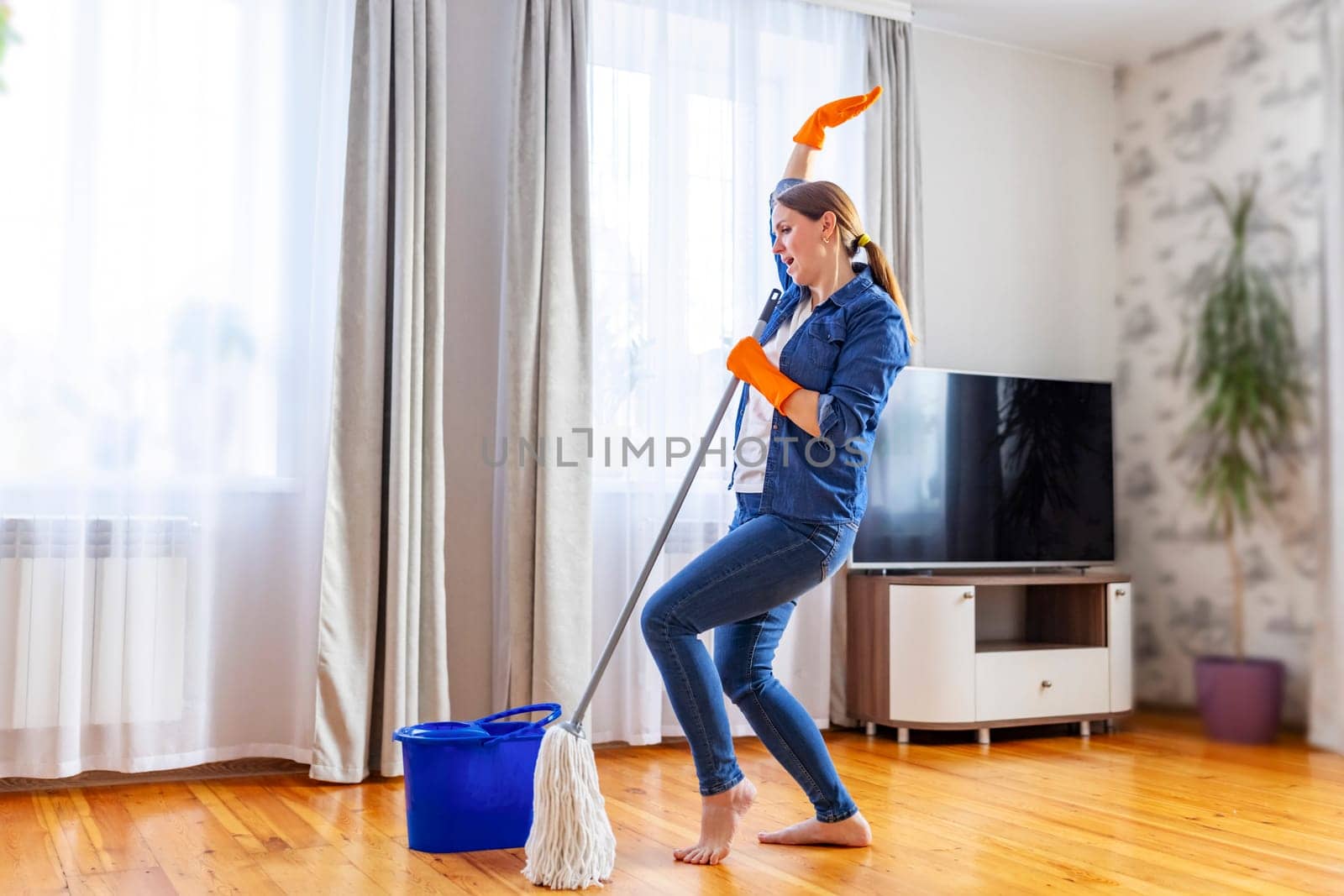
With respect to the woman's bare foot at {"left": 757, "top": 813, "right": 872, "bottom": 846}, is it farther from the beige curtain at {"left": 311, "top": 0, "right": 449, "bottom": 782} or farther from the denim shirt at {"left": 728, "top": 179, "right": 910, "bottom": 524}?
the beige curtain at {"left": 311, "top": 0, "right": 449, "bottom": 782}

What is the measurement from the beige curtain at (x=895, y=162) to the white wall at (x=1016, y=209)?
187 millimetres

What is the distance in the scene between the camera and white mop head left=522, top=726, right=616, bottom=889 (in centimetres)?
211

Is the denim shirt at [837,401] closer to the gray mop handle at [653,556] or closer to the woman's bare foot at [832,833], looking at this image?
the gray mop handle at [653,556]

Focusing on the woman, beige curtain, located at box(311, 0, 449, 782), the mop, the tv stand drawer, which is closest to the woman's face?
the woman

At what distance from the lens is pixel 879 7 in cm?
413

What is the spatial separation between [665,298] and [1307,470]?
7.37 feet

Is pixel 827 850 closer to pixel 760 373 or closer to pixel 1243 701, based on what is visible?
pixel 760 373

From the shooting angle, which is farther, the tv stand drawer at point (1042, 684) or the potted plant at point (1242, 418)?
the potted plant at point (1242, 418)

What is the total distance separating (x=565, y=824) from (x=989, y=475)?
2.42 m

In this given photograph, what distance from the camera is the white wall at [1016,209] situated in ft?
14.5

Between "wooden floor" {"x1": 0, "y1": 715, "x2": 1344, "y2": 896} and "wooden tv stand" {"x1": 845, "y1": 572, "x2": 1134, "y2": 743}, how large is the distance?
0.25 metres

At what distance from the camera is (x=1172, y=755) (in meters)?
3.61

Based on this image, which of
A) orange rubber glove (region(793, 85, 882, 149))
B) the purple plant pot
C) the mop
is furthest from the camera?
the purple plant pot

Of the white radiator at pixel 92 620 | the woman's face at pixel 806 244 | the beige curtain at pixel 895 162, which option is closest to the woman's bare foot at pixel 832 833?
the woman's face at pixel 806 244
